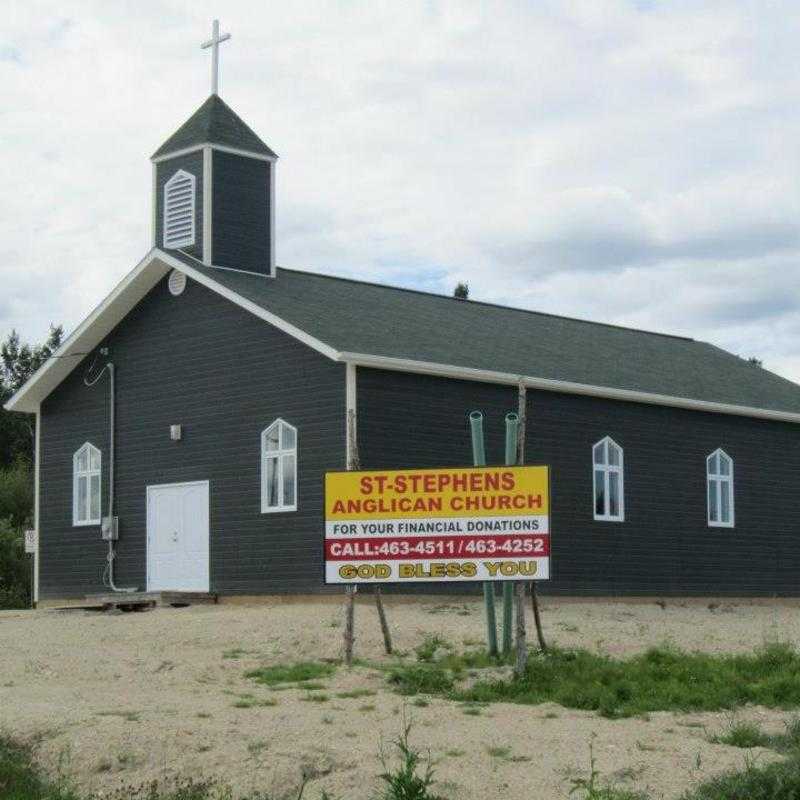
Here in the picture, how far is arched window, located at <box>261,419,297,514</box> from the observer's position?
25969 mm

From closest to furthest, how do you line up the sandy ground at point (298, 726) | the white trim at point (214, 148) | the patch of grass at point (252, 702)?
1. the sandy ground at point (298, 726)
2. the patch of grass at point (252, 702)
3. the white trim at point (214, 148)

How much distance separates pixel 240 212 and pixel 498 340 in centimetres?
575

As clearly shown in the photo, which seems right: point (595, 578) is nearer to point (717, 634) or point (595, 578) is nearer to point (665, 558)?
point (665, 558)

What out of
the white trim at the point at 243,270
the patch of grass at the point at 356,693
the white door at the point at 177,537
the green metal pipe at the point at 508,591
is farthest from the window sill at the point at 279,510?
the patch of grass at the point at 356,693

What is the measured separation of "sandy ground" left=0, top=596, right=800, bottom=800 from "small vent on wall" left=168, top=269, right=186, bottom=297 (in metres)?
9.45

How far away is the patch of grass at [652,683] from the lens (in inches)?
576

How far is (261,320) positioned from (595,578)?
7984mm

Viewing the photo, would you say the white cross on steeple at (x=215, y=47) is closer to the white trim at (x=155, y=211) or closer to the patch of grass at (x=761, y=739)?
the white trim at (x=155, y=211)

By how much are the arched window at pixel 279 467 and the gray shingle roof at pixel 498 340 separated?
6.42ft

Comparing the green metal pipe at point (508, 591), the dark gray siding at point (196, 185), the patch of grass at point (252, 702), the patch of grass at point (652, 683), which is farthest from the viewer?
the dark gray siding at point (196, 185)

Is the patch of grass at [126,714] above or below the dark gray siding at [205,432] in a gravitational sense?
below

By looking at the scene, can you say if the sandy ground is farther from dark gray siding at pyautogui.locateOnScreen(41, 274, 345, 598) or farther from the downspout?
the downspout

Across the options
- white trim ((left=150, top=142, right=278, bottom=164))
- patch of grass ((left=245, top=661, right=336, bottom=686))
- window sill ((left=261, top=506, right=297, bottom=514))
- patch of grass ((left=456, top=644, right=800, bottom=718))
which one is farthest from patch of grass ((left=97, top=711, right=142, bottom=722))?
white trim ((left=150, top=142, right=278, bottom=164))

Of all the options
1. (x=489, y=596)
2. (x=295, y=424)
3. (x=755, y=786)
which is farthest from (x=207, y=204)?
(x=755, y=786)
